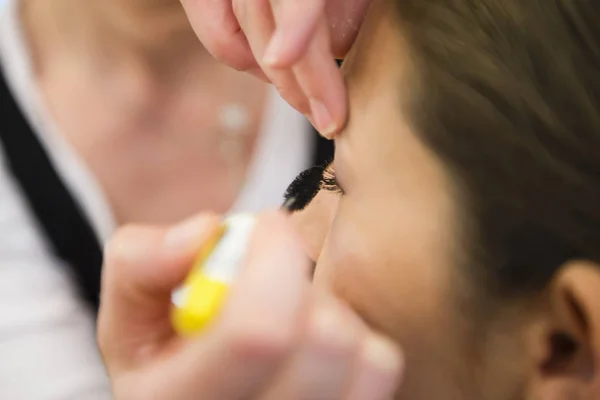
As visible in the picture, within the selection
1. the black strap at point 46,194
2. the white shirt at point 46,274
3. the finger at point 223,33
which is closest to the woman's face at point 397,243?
the finger at point 223,33

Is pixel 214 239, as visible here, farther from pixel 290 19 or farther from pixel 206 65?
pixel 206 65

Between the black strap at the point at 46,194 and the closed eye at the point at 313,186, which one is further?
the black strap at the point at 46,194

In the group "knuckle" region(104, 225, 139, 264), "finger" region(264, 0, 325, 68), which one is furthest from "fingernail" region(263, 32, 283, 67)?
"knuckle" region(104, 225, 139, 264)

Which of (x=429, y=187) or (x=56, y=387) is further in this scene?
(x=56, y=387)

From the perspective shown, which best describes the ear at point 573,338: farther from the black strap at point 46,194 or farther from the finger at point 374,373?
the black strap at point 46,194

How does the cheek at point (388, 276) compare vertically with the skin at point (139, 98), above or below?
above

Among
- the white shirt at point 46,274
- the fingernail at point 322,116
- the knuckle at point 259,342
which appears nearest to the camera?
the knuckle at point 259,342

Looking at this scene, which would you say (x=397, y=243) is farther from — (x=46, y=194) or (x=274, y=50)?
(x=46, y=194)

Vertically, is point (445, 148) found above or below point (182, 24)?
above

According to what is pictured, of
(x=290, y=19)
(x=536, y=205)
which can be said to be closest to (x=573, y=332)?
(x=536, y=205)
